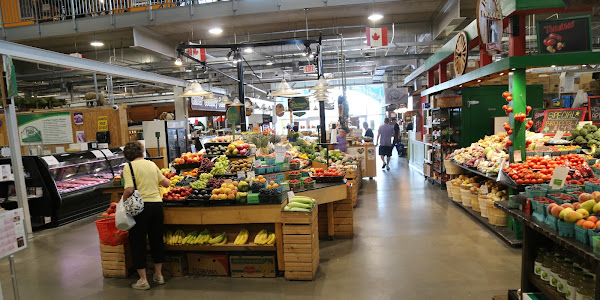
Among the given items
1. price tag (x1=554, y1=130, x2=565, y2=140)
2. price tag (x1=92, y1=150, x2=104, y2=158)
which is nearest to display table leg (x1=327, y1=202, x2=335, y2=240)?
price tag (x1=554, y1=130, x2=565, y2=140)

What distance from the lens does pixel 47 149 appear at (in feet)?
32.8

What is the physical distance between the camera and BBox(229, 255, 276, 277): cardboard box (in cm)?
437

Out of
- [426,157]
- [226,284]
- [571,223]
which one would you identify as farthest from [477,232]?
[426,157]

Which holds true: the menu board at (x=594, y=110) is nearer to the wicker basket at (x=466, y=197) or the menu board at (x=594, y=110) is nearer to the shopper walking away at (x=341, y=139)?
the wicker basket at (x=466, y=197)

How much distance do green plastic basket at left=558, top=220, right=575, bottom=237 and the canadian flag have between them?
6856mm

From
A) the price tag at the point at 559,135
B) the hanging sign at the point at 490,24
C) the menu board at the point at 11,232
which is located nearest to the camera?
the menu board at the point at 11,232

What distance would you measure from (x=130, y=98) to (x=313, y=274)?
16.6 m

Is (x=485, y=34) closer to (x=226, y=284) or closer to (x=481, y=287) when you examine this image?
(x=481, y=287)

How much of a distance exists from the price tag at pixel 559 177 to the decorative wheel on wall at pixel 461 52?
11.1 ft

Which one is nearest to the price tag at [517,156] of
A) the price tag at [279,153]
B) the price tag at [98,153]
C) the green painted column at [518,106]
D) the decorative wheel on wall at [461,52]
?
the green painted column at [518,106]

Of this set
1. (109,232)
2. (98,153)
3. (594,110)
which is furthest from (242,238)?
(594,110)

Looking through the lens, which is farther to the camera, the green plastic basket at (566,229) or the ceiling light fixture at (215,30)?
the ceiling light fixture at (215,30)

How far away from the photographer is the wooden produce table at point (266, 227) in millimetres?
4148

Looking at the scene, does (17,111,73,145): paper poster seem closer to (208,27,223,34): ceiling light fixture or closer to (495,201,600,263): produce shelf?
(208,27,223,34): ceiling light fixture
